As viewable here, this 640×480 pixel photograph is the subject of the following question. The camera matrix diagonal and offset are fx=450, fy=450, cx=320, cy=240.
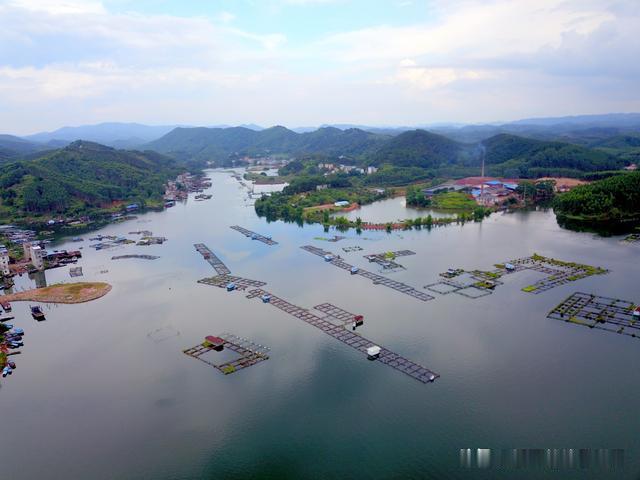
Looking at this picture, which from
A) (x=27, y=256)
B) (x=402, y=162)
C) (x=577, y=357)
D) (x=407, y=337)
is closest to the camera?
(x=577, y=357)

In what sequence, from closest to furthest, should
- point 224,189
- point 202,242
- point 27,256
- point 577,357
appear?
point 577,357 < point 27,256 < point 202,242 < point 224,189

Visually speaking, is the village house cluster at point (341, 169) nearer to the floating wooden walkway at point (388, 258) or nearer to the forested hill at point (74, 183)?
the forested hill at point (74, 183)

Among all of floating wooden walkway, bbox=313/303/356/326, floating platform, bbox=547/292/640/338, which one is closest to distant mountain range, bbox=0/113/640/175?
floating platform, bbox=547/292/640/338

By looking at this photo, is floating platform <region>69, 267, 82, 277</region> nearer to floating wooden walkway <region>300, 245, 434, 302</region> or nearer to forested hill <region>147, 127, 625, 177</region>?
floating wooden walkway <region>300, 245, 434, 302</region>

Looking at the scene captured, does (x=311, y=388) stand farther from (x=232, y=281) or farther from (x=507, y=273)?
(x=507, y=273)

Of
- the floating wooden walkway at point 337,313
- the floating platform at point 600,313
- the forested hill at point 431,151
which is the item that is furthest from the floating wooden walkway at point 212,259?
the forested hill at point 431,151

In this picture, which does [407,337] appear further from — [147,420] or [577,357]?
[147,420]

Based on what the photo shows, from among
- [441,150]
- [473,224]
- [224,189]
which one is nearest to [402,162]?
[441,150]
